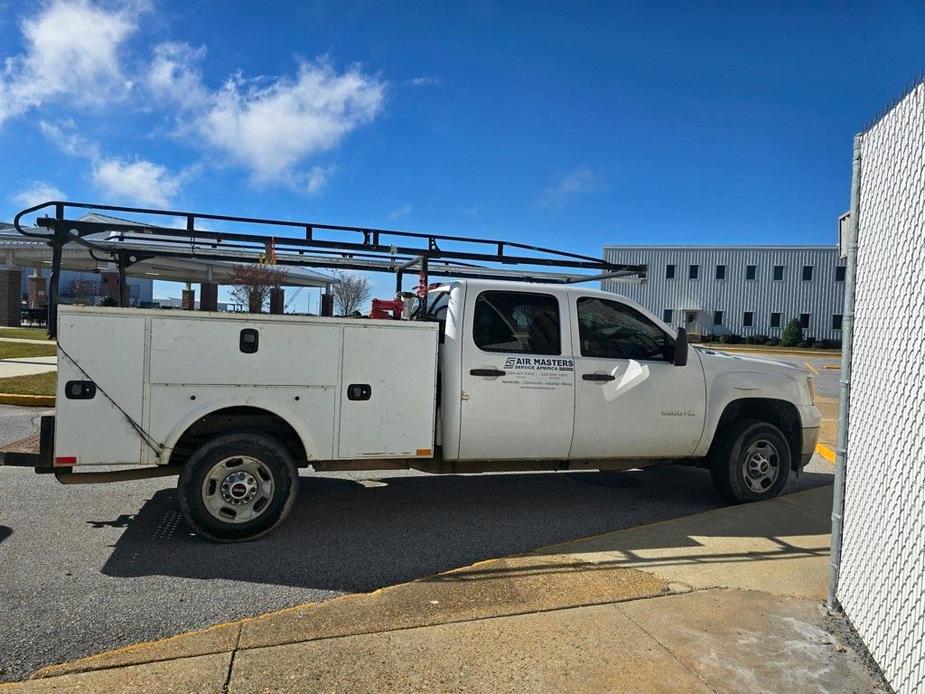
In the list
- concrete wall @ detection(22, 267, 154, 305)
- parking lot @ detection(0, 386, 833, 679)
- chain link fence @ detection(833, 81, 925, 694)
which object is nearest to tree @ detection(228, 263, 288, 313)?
parking lot @ detection(0, 386, 833, 679)

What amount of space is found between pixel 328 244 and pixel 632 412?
Result: 114 inches

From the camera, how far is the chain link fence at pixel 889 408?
2.88 metres

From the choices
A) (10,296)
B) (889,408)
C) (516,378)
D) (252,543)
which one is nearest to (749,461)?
(516,378)

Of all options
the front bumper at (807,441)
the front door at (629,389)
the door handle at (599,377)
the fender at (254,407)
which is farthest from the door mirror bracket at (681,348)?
the fender at (254,407)

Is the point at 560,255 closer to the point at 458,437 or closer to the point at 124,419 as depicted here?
the point at 458,437

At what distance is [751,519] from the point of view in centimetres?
566

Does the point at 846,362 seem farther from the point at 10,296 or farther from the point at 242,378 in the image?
the point at 10,296

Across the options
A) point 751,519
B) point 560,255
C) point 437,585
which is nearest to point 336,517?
Answer: point 437,585

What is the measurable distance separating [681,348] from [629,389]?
54cm

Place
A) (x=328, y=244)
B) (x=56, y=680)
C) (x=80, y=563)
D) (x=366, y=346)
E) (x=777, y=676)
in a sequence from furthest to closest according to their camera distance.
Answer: (x=328, y=244)
(x=366, y=346)
(x=80, y=563)
(x=777, y=676)
(x=56, y=680)

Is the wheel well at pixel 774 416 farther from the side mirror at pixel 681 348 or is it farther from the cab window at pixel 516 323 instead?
the cab window at pixel 516 323

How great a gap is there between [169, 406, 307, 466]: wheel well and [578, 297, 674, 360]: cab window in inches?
99.3

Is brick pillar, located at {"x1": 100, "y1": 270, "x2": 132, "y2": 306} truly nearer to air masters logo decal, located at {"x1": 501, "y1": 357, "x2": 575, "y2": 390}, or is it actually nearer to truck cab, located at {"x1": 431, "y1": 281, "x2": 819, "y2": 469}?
truck cab, located at {"x1": 431, "y1": 281, "x2": 819, "y2": 469}

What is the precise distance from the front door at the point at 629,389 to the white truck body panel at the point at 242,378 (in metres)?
1.34
